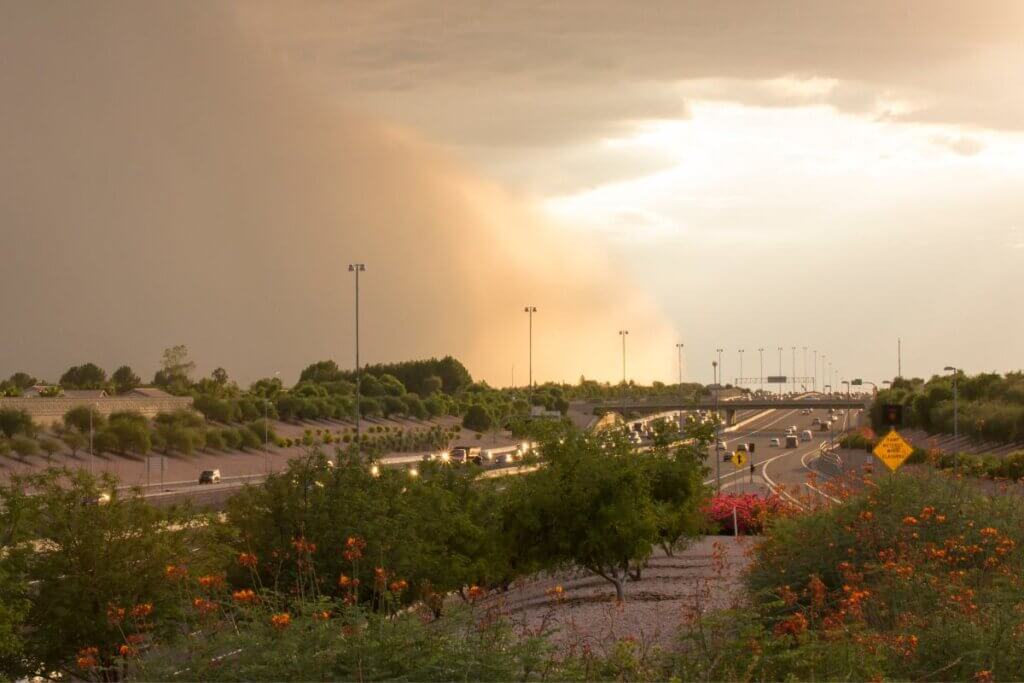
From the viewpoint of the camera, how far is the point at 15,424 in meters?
115

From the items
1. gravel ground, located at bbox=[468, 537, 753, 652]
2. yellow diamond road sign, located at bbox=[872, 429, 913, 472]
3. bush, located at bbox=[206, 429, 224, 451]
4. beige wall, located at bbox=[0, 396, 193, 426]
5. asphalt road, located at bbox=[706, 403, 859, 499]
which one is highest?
beige wall, located at bbox=[0, 396, 193, 426]

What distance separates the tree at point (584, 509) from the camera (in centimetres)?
3384

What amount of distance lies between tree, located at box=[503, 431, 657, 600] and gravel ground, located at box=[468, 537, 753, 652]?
1092 millimetres

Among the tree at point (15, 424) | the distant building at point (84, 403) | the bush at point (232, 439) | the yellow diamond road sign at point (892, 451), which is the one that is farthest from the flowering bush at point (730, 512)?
the bush at point (232, 439)

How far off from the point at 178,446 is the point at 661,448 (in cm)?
9248

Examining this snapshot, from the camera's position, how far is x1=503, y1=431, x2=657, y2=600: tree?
33.8 m

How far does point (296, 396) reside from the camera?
175 meters

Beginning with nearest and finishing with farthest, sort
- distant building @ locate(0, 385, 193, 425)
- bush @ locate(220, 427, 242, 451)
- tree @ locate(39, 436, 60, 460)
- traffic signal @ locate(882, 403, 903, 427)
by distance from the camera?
traffic signal @ locate(882, 403, 903, 427) < tree @ locate(39, 436, 60, 460) < distant building @ locate(0, 385, 193, 425) < bush @ locate(220, 427, 242, 451)

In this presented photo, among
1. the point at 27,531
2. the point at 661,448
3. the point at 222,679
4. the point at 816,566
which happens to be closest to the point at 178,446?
the point at 661,448

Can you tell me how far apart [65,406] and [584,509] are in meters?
101

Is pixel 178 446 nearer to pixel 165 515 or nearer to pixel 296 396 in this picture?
pixel 296 396

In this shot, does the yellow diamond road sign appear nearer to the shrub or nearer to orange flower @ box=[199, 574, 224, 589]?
orange flower @ box=[199, 574, 224, 589]

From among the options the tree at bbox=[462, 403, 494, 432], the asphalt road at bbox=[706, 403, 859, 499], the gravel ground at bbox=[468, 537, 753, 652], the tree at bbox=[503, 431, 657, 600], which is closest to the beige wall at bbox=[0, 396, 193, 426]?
the asphalt road at bbox=[706, 403, 859, 499]

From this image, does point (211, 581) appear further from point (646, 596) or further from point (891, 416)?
point (891, 416)
